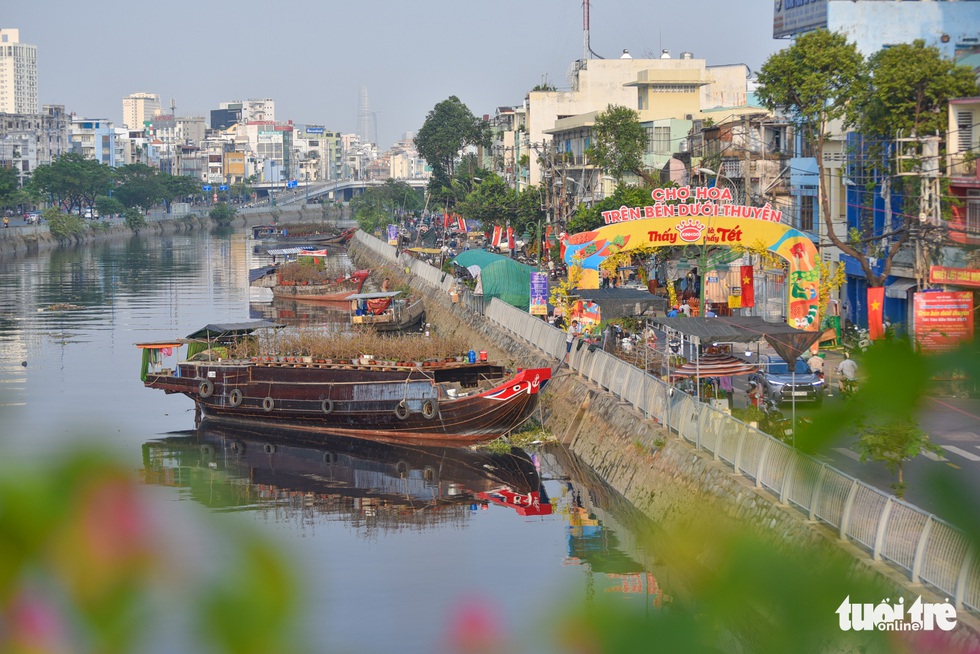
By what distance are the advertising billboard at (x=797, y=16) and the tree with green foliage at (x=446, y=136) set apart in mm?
60831

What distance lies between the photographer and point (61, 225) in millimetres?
115438

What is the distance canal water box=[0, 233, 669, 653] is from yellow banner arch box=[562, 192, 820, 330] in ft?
17.3

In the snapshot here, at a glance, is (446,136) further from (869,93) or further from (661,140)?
(869,93)

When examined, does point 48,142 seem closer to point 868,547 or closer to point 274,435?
point 274,435

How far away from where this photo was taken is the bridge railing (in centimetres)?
309

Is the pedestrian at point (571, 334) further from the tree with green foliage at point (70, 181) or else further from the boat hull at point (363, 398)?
the tree with green foliage at point (70, 181)

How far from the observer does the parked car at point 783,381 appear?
25.1m

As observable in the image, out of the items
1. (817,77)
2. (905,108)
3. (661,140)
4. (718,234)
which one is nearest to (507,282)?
(817,77)

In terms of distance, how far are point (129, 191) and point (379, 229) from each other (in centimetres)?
4841

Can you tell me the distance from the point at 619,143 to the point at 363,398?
27.3 m

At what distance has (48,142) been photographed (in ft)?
612

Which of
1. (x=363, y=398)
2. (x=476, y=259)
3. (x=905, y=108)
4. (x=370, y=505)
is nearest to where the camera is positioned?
(x=370, y=505)

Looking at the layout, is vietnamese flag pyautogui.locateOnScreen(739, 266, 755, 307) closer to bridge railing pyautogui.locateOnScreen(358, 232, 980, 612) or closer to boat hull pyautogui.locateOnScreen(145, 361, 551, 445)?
A: bridge railing pyautogui.locateOnScreen(358, 232, 980, 612)

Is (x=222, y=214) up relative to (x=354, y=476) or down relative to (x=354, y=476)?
up
